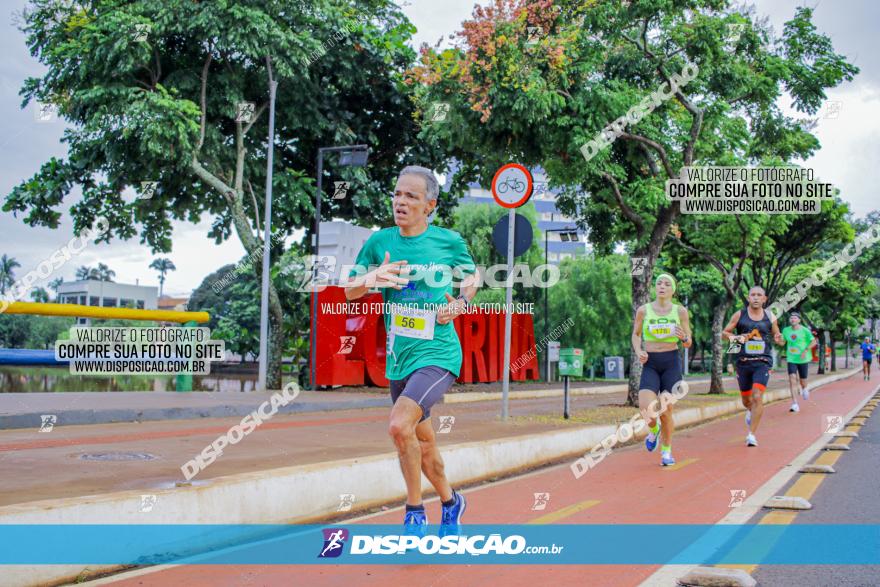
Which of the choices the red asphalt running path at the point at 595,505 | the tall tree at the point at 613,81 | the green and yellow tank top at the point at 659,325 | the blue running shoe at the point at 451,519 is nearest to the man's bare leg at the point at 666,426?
the red asphalt running path at the point at 595,505

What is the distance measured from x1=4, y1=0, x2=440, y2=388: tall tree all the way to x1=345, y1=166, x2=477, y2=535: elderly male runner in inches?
579

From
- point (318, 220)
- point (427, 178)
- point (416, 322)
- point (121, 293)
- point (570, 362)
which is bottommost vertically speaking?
point (570, 362)

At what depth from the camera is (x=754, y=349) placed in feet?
35.3

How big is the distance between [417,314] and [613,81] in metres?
12.0

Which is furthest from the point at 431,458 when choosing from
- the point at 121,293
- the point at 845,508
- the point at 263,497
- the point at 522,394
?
the point at 121,293

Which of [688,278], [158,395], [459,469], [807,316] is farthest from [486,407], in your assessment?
[807,316]

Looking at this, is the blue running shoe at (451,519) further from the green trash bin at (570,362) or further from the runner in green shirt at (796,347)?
the runner in green shirt at (796,347)

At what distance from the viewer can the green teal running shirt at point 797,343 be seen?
62.8 ft

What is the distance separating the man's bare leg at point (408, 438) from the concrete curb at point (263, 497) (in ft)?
4.32

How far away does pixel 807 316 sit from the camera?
52625mm

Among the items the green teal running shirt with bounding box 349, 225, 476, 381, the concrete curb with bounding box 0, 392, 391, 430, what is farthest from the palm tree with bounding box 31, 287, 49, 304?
the green teal running shirt with bounding box 349, 225, 476, 381

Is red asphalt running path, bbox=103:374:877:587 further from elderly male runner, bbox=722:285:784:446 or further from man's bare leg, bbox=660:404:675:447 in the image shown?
elderly male runner, bbox=722:285:784:446

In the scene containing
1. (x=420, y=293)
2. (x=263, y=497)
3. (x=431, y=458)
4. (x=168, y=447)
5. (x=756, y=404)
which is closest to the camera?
(x=420, y=293)

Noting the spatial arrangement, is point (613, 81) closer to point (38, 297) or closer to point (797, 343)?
point (797, 343)
